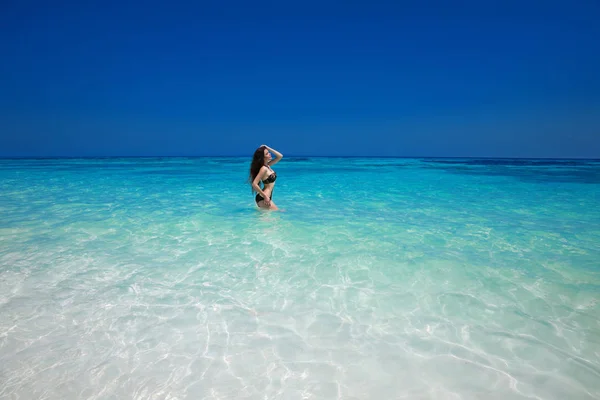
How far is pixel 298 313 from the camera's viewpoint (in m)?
3.21

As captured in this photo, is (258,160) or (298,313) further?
(258,160)

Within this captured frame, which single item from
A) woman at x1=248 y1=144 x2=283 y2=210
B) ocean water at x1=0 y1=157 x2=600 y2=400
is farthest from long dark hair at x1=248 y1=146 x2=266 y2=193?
ocean water at x1=0 y1=157 x2=600 y2=400

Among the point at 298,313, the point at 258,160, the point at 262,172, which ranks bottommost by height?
the point at 298,313

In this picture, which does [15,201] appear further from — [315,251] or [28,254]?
[315,251]

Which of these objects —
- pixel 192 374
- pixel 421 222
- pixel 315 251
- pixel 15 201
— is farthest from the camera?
pixel 15 201

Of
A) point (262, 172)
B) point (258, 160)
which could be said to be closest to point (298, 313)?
point (262, 172)

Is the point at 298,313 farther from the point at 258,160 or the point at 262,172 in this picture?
the point at 258,160

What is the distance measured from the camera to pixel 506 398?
7.09 ft

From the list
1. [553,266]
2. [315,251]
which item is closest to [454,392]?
[315,251]

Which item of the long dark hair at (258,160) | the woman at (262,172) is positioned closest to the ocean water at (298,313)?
the woman at (262,172)

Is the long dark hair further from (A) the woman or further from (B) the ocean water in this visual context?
(B) the ocean water

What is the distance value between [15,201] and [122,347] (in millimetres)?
10486

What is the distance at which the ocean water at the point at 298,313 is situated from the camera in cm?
229

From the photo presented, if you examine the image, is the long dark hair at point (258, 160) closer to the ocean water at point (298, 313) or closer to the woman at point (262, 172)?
the woman at point (262, 172)
